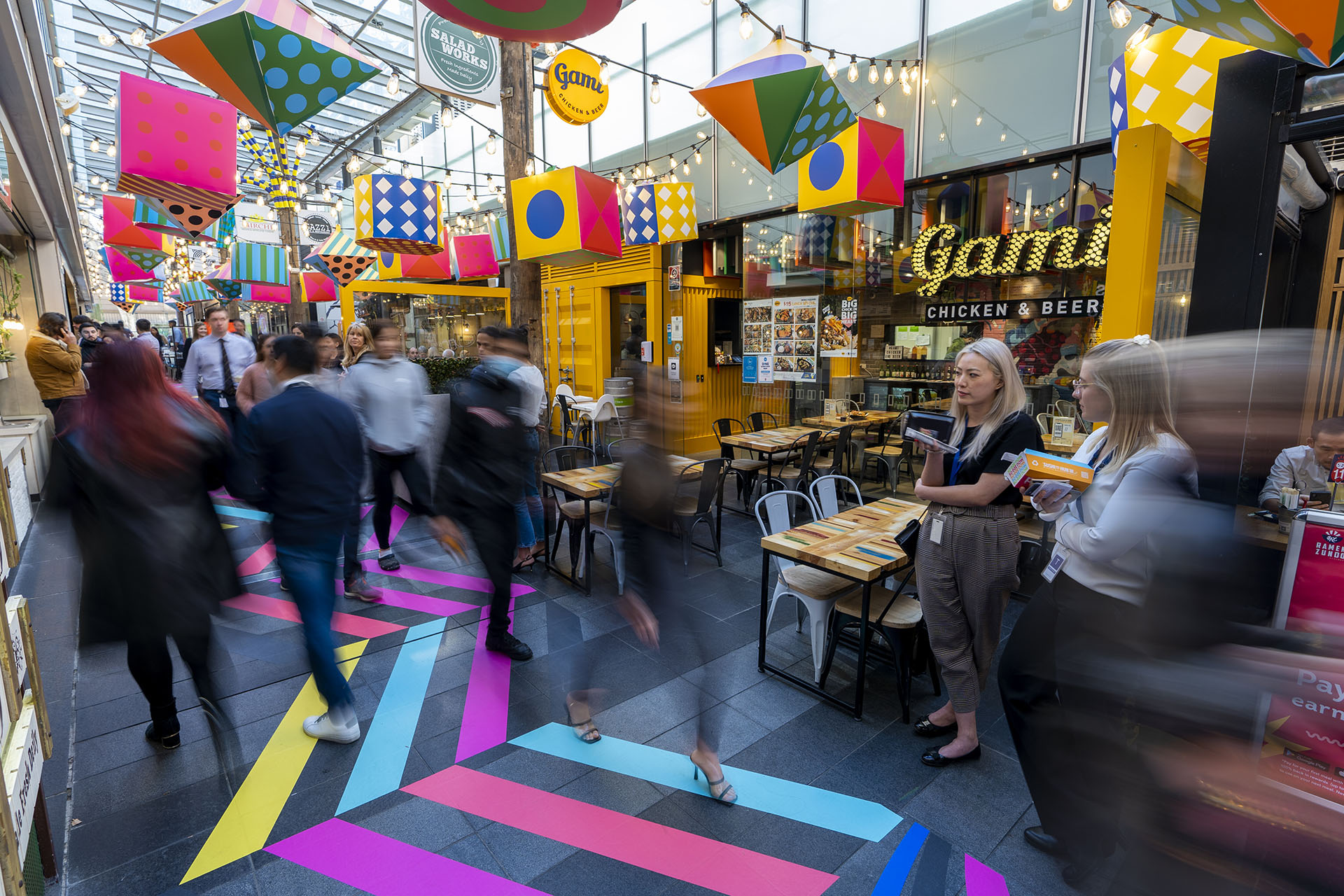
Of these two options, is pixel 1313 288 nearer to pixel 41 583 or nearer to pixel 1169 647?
pixel 1169 647

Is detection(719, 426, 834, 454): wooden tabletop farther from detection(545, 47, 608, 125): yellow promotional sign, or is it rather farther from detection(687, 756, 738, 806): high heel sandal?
detection(687, 756, 738, 806): high heel sandal

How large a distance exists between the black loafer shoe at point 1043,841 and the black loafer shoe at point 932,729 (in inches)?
22.4

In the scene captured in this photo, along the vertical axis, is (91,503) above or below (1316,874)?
above

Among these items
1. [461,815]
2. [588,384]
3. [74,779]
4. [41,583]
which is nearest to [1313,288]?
[461,815]

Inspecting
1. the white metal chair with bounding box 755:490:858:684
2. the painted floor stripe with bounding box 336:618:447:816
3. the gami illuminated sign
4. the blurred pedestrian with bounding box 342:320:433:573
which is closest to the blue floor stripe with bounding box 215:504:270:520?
the blurred pedestrian with bounding box 342:320:433:573

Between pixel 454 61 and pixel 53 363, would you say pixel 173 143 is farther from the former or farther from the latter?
pixel 53 363

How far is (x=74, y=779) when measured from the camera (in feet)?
8.33

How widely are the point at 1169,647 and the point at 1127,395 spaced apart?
80 centimetres

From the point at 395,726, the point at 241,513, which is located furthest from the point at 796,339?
the point at 395,726

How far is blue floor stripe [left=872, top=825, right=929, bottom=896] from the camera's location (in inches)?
80.7

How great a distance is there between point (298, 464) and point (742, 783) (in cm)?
226

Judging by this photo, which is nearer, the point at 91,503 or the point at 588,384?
the point at 91,503

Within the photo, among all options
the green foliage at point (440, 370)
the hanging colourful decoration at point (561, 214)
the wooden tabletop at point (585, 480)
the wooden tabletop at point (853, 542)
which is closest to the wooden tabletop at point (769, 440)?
the wooden tabletop at point (585, 480)

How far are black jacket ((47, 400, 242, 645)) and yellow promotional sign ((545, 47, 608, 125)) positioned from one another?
4160mm
